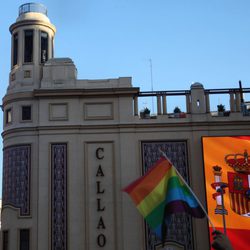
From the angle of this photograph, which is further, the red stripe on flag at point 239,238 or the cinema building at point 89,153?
the cinema building at point 89,153

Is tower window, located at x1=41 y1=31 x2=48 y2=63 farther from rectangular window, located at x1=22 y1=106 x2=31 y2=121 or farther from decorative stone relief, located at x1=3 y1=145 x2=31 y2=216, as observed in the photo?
decorative stone relief, located at x1=3 y1=145 x2=31 y2=216

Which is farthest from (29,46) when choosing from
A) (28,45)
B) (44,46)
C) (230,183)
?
(230,183)

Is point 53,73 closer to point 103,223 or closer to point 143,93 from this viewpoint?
point 143,93

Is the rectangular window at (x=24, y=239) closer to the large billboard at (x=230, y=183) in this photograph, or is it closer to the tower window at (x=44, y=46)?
the large billboard at (x=230, y=183)

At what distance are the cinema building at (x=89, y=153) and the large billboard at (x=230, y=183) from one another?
1.72 feet

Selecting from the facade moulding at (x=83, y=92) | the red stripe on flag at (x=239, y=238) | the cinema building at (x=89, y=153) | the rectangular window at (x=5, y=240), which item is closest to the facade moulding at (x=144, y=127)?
the cinema building at (x=89, y=153)

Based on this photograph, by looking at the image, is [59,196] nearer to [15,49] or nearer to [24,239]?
[24,239]

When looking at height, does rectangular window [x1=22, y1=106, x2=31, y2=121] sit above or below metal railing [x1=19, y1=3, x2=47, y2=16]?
below

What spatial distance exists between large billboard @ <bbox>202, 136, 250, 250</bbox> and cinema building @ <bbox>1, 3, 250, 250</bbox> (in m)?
0.52

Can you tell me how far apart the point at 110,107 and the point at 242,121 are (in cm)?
726

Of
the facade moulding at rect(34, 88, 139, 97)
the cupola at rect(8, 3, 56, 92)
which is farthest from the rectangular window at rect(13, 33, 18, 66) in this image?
the facade moulding at rect(34, 88, 139, 97)

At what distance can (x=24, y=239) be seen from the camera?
2809cm

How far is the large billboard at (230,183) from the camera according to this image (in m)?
26.9

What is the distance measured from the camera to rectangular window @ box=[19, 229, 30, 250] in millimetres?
28016
